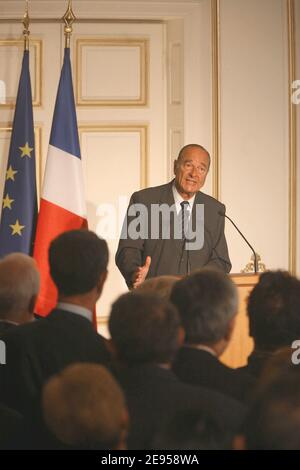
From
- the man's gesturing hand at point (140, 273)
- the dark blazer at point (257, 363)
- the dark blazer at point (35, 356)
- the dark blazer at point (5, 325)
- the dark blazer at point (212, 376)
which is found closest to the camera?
the dark blazer at point (212, 376)

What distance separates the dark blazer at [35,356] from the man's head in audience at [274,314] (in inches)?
19.6

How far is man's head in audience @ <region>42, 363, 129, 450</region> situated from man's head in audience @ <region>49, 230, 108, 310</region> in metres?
0.85

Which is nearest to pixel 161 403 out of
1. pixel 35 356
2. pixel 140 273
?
pixel 35 356

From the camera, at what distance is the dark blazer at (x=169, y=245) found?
15.6 ft

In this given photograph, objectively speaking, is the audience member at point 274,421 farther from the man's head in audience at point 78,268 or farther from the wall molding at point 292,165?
the wall molding at point 292,165

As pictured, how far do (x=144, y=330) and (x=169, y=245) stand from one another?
8.59 feet

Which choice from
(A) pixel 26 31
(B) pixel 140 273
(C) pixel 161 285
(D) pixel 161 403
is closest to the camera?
(D) pixel 161 403

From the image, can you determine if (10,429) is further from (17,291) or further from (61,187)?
(61,187)

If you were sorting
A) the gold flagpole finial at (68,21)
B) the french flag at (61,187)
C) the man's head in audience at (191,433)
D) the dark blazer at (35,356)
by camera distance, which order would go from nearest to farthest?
the man's head in audience at (191,433) → the dark blazer at (35,356) → the french flag at (61,187) → the gold flagpole finial at (68,21)

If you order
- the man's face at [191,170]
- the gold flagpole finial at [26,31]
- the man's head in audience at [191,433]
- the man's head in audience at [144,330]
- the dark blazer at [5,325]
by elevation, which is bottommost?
the man's head in audience at [191,433]

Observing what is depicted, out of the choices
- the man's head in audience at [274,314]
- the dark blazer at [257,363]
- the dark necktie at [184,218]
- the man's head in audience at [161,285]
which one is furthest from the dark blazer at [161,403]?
the dark necktie at [184,218]

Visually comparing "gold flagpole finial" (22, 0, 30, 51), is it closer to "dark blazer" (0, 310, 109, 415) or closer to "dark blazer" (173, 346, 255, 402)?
"dark blazer" (0, 310, 109, 415)

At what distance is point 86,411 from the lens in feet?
5.87

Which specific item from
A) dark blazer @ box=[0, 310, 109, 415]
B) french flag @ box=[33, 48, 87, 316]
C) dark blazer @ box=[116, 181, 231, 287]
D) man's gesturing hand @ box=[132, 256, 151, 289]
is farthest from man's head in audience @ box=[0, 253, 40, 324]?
french flag @ box=[33, 48, 87, 316]
